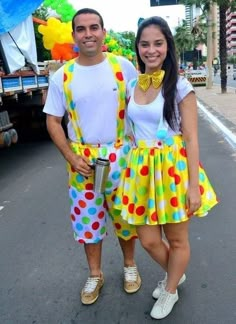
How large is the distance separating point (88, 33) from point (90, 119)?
0.51 metres

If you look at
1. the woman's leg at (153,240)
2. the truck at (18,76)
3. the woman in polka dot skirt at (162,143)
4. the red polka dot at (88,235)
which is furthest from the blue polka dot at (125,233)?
the truck at (18,76)

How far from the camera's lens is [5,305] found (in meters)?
3.10

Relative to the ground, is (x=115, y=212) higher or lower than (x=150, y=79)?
lower

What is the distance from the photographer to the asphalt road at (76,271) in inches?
116

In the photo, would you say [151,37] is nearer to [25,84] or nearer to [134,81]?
[134,81]

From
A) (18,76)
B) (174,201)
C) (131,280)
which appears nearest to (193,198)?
(174,201)

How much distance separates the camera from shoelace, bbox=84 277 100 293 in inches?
124

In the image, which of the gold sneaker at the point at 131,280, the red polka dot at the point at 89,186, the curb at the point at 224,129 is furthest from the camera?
the curb at the point at 224,129

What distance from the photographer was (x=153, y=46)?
2.57 metres

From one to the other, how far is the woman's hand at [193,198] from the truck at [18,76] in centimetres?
421

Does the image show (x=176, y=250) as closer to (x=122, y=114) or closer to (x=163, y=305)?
(x=163, y=305)

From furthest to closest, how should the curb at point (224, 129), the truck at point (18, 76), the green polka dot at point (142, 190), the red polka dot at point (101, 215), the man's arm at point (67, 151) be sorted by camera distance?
1. the curb at point (224, 129)
2. the truck at point (18, 76)
3. the red polka dot at point (101, 215)
4. the man's arm at point (67, 151)
5. the green polka dot at point (142, 190)

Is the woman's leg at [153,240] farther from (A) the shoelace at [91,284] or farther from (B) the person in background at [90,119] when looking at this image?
(A) the shoelace at [91,284]

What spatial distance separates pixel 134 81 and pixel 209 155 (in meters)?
5.20
